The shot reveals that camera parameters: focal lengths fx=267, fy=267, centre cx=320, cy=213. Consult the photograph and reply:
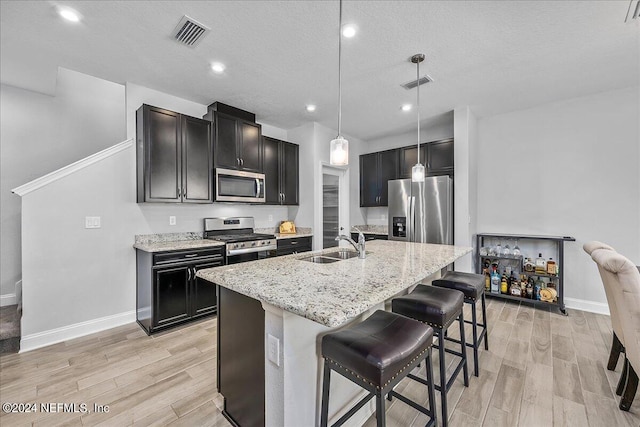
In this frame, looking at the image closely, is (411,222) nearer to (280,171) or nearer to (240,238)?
(280,171)

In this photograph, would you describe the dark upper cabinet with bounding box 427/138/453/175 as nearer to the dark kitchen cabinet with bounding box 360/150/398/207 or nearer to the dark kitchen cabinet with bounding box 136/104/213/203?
the dark kitchen cabinet with bounding box 360/150/398/207

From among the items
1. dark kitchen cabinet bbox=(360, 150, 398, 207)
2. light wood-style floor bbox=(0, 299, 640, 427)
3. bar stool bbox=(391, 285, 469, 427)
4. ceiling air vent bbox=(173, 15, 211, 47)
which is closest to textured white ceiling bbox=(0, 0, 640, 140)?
ceiling air vent bbox=(173, 15, 211, 47)

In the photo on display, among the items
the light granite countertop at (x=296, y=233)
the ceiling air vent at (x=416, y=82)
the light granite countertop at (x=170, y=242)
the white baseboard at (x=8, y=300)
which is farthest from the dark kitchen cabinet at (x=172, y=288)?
the ceiling air vent at (x=416, y=82)

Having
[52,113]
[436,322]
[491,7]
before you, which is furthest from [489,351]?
[52,113]

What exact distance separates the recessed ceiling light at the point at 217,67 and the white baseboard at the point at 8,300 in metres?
3.44

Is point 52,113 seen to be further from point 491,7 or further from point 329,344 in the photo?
point 491,7

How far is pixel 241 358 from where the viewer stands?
4.94ft

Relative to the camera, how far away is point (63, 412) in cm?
172

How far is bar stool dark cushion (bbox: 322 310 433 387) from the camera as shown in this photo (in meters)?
1.08

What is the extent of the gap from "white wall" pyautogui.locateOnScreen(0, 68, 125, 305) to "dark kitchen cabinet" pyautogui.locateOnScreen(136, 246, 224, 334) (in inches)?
59.0

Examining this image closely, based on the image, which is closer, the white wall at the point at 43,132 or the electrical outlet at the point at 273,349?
the electrical outlet at the point at 273,349

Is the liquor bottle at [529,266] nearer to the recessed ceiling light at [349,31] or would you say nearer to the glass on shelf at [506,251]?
the glass on shelf at [506,251]

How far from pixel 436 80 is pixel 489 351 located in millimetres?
2821

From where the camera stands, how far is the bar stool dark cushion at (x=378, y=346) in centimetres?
108
